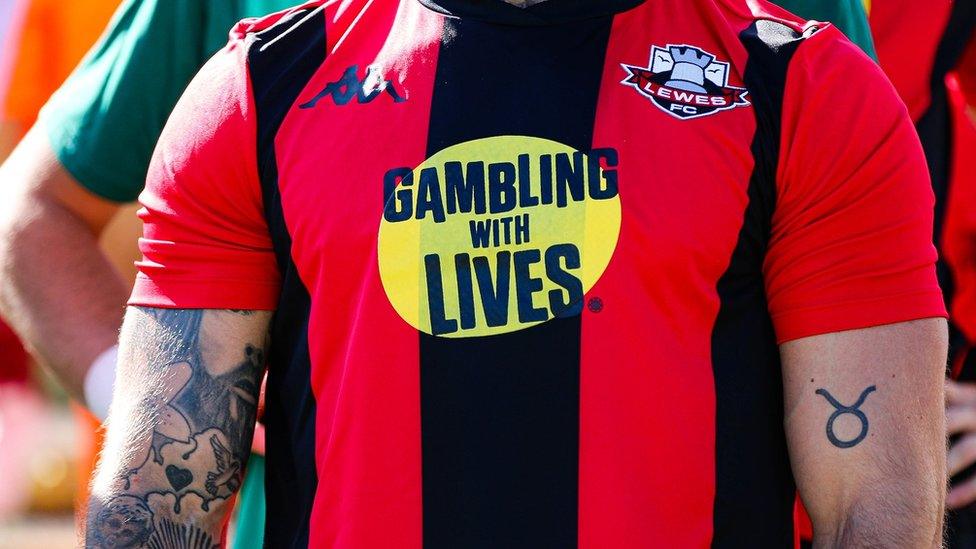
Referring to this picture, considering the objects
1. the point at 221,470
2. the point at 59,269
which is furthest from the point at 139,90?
the point at 221,470

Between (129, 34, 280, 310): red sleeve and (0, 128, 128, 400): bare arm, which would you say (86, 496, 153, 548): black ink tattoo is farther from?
(0, 128, 128, 400): bare arm

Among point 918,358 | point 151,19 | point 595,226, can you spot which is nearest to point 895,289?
point 918,358

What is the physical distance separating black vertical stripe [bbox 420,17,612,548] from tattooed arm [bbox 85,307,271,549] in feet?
1.04

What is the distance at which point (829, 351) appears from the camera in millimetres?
1827

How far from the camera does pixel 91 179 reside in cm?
268

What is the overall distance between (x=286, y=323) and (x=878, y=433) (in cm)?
82

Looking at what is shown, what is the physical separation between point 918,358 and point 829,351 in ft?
0.37

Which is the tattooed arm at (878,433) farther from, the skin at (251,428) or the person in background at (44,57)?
the person in background at (44,57)

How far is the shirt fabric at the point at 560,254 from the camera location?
6.01 feet

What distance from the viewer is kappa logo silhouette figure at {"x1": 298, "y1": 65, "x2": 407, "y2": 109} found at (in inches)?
77.4

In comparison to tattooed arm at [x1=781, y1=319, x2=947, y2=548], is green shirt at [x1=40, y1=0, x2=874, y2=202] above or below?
above

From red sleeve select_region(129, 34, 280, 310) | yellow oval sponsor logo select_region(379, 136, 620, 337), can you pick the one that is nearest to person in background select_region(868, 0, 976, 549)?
yellow oval sponsor logo select_region(379, 136, 620, 337)

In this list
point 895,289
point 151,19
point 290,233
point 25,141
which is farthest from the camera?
point 25,141

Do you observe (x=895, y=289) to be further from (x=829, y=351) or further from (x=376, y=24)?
(x=376, y=24)
